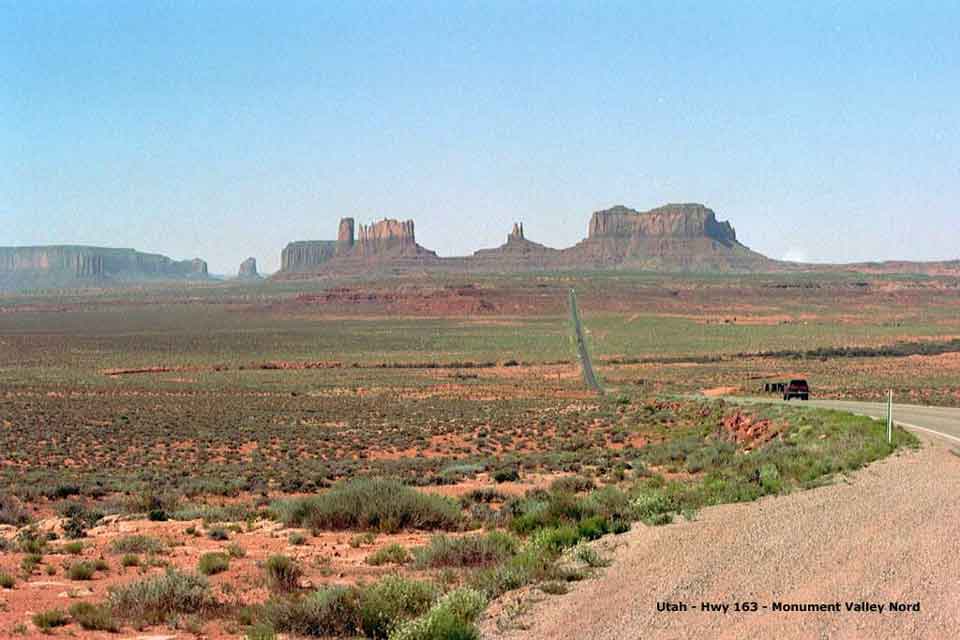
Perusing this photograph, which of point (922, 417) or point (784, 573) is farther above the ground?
point (784, 573)

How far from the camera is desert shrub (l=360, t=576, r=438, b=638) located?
9453mm

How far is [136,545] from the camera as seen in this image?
45.4 feet

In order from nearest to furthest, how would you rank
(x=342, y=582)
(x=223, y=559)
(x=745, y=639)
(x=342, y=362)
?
(x=745, y=639), (x=342, y=582), (x=223, y=559), (x=342, y=362)

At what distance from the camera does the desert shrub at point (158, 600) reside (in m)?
10.0

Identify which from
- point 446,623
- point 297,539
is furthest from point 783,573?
point 297,539

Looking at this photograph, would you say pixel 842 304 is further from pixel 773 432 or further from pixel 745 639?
pixel 745 639

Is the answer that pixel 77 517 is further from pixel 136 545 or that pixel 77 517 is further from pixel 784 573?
pixel 784 573

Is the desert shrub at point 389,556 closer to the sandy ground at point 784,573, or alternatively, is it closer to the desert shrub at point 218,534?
the sandy ground at point 784,573

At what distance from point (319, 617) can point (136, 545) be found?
5.29 meters

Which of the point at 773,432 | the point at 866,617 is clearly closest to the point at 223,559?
the point at 866,617

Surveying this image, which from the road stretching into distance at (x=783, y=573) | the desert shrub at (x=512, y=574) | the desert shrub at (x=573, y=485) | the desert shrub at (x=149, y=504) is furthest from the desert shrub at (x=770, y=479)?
the desert shrub at (x=149, y=504)

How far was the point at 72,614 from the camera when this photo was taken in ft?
32.7

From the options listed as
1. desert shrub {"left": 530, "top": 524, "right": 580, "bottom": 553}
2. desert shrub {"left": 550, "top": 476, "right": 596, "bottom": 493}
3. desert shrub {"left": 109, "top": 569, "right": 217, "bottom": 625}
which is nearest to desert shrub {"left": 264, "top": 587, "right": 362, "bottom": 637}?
desert shrub {"left": 109, "top": 569, "right": 217, "bottom": 625}

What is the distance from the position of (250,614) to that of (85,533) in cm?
680
